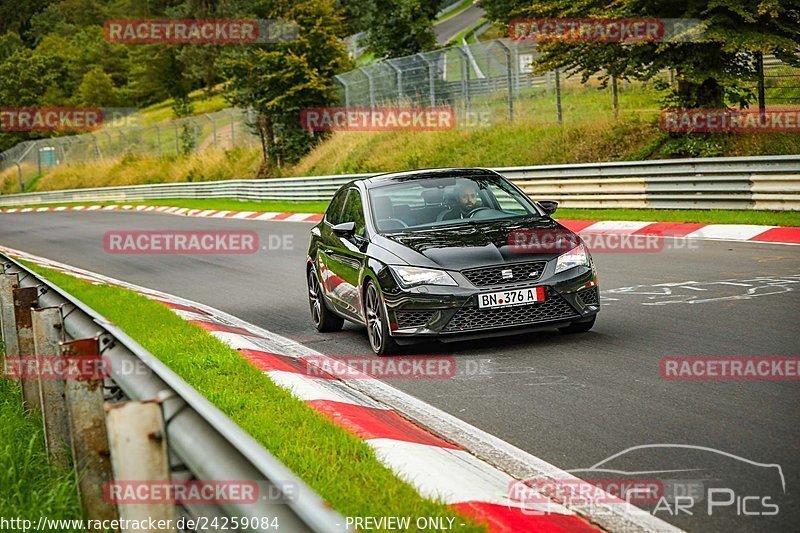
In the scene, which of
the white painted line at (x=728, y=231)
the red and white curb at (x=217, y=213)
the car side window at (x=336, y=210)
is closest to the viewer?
the car side window at (x=336, y=210)

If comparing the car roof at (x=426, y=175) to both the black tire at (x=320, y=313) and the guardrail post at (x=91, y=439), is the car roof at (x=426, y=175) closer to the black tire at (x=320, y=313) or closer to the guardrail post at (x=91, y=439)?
the black tire at (x=320, y=313)

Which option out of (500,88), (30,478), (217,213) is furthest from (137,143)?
(30,478)

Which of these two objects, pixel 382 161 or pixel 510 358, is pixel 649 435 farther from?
pixel 382 161

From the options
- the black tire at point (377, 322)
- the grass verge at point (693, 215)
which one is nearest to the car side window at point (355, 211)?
the black tire at point (377, 322)

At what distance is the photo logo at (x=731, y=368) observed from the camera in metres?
6.79

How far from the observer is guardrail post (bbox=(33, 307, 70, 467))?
4723 mm

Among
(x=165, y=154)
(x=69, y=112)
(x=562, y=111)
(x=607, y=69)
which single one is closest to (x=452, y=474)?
(x=607, y=69)

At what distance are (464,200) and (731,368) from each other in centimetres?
332

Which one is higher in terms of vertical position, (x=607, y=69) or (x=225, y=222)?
(x=607, y=69)

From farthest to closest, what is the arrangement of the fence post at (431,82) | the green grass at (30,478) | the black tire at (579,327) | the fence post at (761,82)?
the fence post at (431,82) → the fence post at (761,82) → the black tire at (579,327) → the green grass at (30,478)

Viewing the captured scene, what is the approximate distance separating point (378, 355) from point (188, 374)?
5.59 ft

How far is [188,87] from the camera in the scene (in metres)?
110

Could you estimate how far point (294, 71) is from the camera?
40.7 m

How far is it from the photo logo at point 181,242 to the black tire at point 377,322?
1109 centimetres
